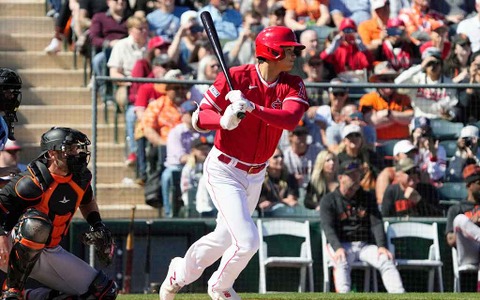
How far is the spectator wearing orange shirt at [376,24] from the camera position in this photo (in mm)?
14180

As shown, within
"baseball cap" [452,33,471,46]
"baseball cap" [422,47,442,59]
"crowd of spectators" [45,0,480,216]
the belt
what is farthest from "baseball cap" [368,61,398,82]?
the belt

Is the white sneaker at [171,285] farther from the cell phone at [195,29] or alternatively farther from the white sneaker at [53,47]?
the white sneaker at [53,47]

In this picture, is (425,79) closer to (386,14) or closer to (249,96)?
(386,14)

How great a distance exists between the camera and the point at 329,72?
13.3 metres

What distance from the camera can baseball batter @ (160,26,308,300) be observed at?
7.79 metres

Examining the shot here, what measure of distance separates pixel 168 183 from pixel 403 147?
2358 millimetres

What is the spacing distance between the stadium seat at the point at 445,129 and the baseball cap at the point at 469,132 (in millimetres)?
50

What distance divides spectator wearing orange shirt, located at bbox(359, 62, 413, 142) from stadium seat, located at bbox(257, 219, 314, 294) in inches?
50.6

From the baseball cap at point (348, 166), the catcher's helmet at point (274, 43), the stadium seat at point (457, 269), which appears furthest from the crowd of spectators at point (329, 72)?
the catcher's helmet at point (274, 43)

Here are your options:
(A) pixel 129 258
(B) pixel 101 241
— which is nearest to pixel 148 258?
(A) pixel 129 258

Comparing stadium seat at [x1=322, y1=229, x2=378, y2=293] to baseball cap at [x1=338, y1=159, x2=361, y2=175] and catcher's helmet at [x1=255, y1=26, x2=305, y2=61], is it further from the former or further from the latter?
catcher's helmet at [x1=255, y1=26, x2=305, y2=61]

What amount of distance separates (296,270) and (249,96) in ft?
12.7

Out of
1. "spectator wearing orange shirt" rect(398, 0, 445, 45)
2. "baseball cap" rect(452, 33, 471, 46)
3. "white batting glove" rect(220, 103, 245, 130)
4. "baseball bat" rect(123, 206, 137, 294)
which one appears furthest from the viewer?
"spectator wearing orange shirt" rect(398, 0, 445, 45)

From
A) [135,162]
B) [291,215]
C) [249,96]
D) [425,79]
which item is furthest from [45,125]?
[249,96]
